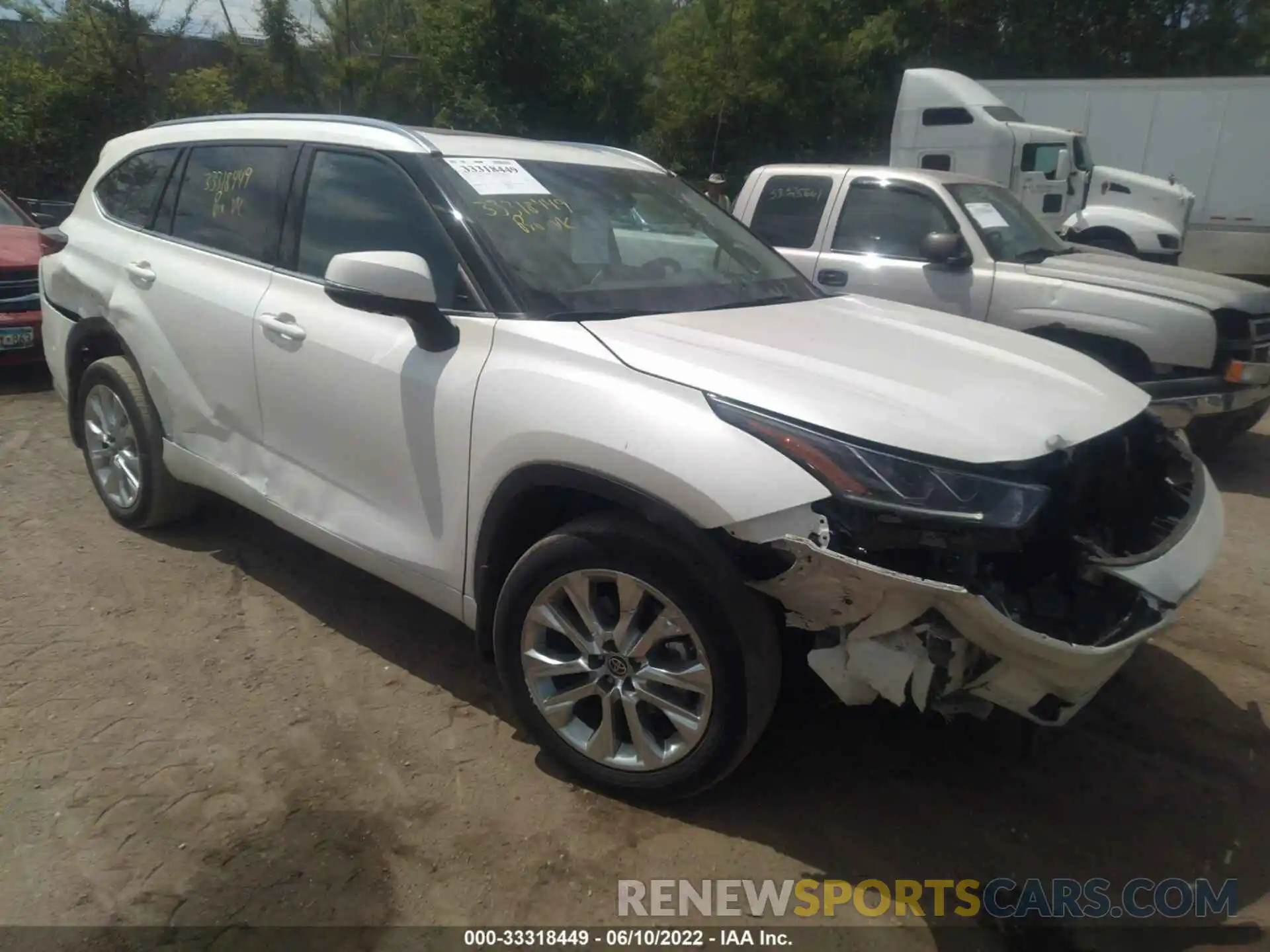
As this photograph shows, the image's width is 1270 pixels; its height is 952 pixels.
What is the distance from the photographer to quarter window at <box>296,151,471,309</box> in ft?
9.85

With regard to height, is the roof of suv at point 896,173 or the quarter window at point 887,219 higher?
the roof of suv at point 896,173

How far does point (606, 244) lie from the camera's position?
10.7 feet

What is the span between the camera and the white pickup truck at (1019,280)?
5.59 metres

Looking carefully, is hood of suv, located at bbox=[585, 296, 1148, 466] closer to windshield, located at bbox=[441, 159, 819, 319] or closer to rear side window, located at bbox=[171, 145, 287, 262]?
windshield, located at bbox=[441, 159, 819, 319]

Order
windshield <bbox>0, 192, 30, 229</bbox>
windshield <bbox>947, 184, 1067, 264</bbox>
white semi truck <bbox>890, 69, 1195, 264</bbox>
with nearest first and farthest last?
windshield <bbox>947, 184, 1067, 264</bbox>
windshield <bbox>0, 192, 30, 229</bbox>
white semi truck <bbox>890, 69, 1195, 264</bbox>

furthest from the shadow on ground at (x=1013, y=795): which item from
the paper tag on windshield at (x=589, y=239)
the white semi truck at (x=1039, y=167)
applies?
the white semi truck at (x=1039, y=167)

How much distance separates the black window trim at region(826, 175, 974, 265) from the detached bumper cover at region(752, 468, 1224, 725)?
4413 mm

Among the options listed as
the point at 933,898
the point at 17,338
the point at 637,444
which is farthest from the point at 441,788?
the point at 17,338

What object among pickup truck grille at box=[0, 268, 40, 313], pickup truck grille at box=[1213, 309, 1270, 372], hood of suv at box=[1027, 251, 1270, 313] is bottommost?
pickup truck grille at box=[0, 268, 40, 313]

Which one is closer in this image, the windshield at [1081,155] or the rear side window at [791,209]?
the rear side window at [791,209]

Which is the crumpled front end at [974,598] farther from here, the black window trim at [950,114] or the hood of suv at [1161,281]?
the black window trim at [950,114]

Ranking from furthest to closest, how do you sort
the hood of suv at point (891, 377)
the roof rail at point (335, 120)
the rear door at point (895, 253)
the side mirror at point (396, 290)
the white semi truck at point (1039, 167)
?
the white semi truck at point (1039, 167)
the rear door at point (895, 253)
the roof rail at point (335, 120)
the side mirror at point (396, 290)
the hood of suv at point (891, 377)

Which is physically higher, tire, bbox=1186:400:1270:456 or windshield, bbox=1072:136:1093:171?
windshield, bbox=1072:136:1093:171

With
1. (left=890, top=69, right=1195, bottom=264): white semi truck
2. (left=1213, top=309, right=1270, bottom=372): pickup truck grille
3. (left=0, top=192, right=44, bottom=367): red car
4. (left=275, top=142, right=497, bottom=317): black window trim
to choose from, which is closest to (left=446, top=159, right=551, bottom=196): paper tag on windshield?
(left=275, top=142, right=497, bottom=317): black window trim
